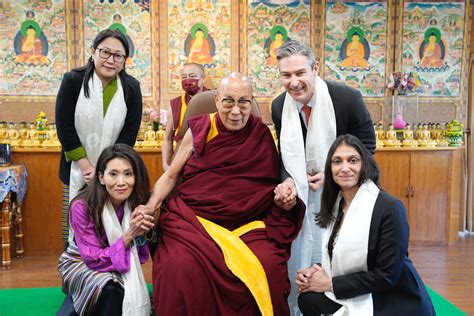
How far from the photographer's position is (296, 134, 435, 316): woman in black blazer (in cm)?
184

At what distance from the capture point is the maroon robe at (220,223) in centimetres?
201

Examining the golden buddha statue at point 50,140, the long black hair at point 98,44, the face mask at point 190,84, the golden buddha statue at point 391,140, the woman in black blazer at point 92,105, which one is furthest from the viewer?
the golden buddha statue at point 391,140

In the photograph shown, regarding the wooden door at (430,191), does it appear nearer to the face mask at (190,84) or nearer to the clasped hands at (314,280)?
the face mask at (190,84)

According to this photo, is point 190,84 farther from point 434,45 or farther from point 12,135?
point 434,45

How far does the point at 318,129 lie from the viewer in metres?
2.50

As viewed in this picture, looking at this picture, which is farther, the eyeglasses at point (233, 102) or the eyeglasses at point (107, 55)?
the eyeglasses at point (107, 55)

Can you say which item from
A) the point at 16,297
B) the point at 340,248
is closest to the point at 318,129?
the point at 340,248

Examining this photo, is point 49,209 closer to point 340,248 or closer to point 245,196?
point 245,196

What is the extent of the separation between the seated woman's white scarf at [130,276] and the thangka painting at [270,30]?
380 centimetres

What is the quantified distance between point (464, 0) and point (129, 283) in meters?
5.54

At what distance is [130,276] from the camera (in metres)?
2.14

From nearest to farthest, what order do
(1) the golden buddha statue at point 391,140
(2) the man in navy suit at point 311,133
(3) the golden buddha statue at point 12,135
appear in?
(2) the man in navy suit at point 311,133 → (3) the golden buddha statue at point 12,135 → (1) the golden buddha statue at point 391,140

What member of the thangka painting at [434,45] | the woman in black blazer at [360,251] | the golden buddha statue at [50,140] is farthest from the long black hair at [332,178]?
the thangka painting at [434,45]

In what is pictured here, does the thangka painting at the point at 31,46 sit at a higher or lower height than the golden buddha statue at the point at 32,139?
higher
